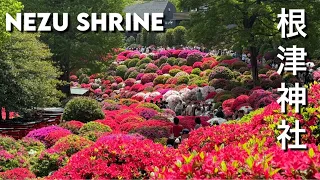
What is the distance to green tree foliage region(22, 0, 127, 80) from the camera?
29.3 metres

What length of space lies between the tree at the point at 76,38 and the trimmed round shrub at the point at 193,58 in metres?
8.27

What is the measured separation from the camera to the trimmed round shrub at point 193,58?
39.6 metres

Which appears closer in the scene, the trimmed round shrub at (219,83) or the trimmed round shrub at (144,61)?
the trimmed round shrub at (219,83)

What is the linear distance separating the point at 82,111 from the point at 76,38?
13.2m

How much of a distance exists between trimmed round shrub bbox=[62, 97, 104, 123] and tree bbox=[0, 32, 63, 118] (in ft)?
5.11

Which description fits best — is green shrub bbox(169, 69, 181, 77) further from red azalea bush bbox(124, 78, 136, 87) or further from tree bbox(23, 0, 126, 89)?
tree bbox(23, 0, 126, 89)

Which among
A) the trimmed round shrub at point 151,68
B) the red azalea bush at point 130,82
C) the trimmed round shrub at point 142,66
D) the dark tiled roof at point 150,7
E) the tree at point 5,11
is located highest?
the dark tiled roof at point 150,7

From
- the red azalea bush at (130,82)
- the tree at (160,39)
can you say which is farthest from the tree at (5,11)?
the tree at (160,39)

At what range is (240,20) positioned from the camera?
86.5 ft

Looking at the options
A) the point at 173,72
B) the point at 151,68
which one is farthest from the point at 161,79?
the point at 151,68

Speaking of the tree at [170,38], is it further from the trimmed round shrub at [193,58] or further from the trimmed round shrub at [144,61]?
the trimmed round shrub at [193,58]

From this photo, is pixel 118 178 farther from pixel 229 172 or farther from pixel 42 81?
pixel 42 81

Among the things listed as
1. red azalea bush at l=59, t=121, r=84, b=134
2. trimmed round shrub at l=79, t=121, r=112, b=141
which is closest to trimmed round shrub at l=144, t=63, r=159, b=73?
red azalea bush at l=59, t=121, r=84, b=134

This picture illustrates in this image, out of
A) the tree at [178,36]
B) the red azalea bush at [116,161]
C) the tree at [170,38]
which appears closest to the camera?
the red azalea bush at [116,161]
